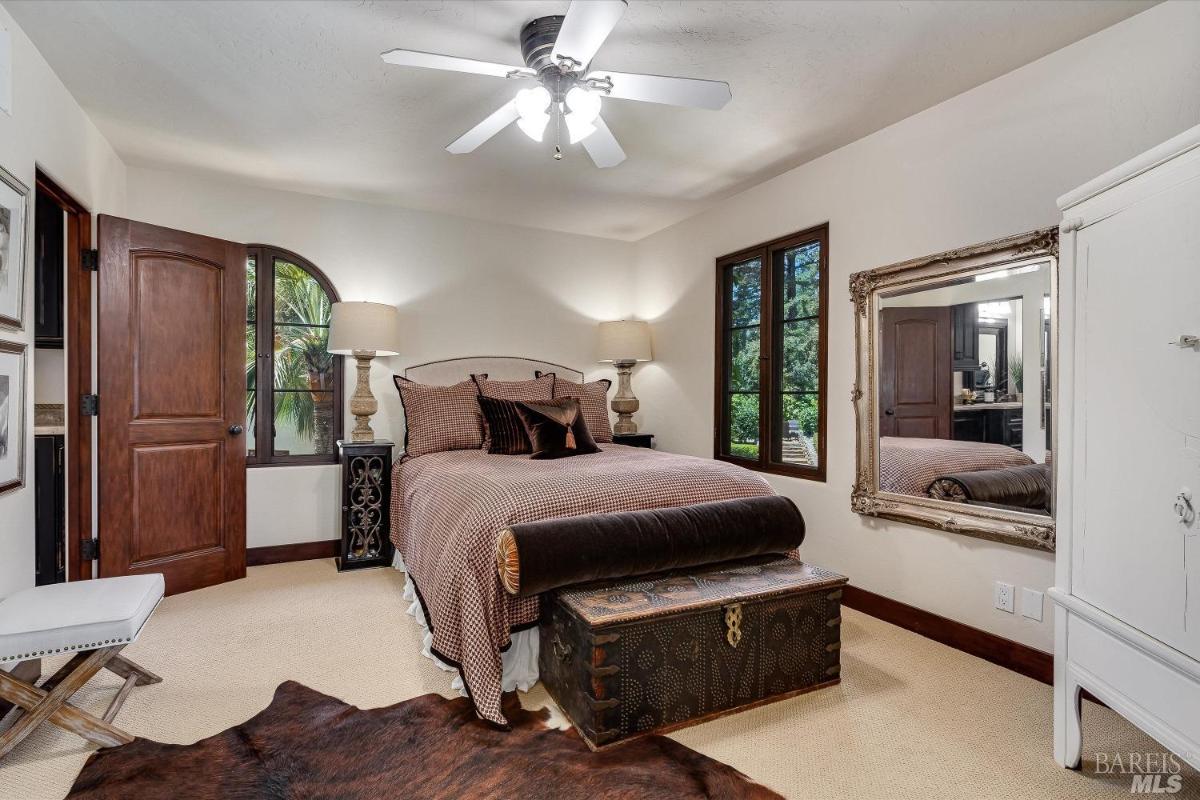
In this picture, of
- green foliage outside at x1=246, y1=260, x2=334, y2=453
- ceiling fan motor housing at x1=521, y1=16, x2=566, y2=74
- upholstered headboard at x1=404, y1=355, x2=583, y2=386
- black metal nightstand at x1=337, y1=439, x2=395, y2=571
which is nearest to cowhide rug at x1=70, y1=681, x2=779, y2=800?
black metal nightstand at x1=337, y1=439, x2=395, y2=571

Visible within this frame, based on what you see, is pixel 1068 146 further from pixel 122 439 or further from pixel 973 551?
pixel 122 439

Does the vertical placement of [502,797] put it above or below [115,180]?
below

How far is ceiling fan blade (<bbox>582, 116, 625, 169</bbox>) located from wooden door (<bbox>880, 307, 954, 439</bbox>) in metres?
1.55

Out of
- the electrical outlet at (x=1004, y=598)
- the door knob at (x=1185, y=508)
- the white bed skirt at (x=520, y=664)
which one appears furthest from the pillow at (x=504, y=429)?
the door knob at (x=1185, y=508)

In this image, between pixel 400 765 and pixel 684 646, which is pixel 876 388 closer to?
pixel 684 646

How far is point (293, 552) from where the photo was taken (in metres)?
3.96

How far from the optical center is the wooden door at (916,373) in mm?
2770

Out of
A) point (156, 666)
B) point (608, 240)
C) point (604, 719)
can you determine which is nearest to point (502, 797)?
point (604, 719)

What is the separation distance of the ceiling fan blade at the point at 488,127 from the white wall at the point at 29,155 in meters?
1.56

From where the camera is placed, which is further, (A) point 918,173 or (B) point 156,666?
(A) point 918,173

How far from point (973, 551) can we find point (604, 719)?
71.9 inches

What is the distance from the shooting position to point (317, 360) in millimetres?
4113

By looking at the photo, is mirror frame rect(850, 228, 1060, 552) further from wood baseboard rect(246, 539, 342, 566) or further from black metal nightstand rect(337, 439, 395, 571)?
wood baseboard rect(246, 539, 342, 566)

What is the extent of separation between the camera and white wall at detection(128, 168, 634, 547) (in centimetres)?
383
